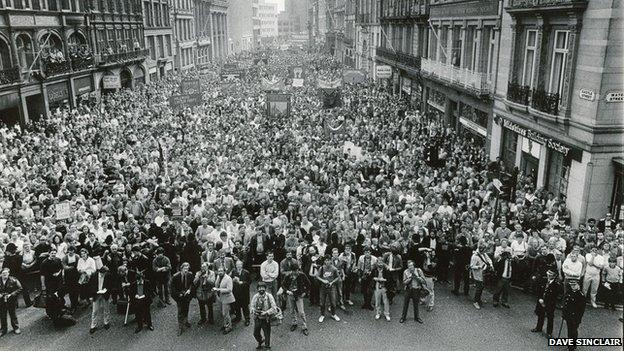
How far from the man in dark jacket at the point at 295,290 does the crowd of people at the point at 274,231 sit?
0.03m

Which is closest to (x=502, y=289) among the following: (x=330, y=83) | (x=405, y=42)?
(x=330, y=83)

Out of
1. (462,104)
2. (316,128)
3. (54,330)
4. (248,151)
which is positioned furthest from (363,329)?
(462,104)

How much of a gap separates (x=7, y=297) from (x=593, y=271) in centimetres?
1363

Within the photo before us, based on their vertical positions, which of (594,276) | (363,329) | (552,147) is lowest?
(363,329)

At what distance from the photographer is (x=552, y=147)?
18328mm

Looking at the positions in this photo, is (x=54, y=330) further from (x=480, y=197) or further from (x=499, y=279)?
(x=480, y=197)

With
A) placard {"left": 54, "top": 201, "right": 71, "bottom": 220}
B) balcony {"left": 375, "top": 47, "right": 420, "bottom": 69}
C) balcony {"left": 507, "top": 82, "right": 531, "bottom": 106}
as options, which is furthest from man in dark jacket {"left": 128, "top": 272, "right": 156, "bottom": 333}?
balcony {"left": 375, "top": 47, "right": 420, "bottom": 69}

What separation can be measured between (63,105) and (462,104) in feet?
85.9

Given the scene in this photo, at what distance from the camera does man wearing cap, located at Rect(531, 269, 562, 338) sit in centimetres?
1095

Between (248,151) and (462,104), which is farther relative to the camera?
(462,104)

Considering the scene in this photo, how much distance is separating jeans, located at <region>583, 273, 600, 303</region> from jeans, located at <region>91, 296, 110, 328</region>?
1158cm

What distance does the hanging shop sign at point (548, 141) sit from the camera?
16969mm

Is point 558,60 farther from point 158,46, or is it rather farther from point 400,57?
point 158,46

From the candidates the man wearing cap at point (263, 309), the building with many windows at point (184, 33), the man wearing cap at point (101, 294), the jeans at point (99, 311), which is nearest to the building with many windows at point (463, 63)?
the man wearing cap at point (263, 309)
